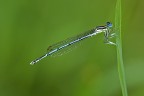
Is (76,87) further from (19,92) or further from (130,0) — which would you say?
(130,0)

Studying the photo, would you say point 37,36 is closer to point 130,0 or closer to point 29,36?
point 29,36

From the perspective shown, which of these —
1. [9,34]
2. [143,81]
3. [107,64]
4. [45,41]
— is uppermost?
[9,34]

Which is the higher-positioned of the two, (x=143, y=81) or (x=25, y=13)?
(x=25, y=13)

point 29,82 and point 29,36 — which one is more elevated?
point 29,36

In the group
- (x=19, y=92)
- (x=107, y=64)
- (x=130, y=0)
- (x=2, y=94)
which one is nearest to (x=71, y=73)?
(x=107, y=64)

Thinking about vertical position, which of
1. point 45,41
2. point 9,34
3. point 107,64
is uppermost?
point 9,34

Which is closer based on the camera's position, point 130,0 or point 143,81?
point 143,81

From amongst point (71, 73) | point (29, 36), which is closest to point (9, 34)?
point (29, 36)
